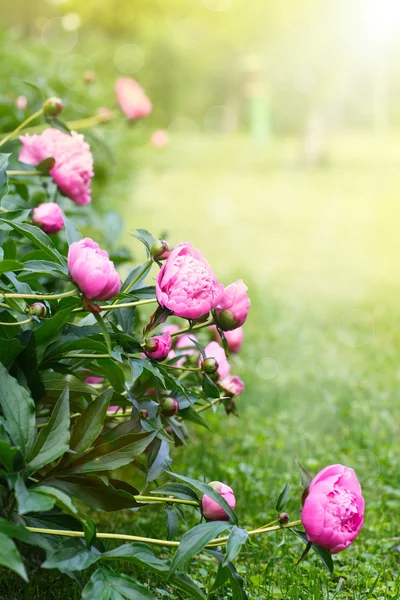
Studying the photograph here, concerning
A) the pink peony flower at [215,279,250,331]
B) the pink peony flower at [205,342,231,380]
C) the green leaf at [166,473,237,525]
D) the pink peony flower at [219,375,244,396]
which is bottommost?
the pink peony flower at [219,375,244,396]

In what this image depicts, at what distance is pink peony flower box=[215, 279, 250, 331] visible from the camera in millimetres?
1067

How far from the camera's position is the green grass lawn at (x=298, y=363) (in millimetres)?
1512

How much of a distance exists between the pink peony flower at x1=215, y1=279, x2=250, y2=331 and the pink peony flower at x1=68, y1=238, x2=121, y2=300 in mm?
168

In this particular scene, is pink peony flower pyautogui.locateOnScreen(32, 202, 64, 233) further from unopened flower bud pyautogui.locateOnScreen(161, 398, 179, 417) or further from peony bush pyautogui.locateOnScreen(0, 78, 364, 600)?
unopened flower bud pyautogui.locateOnScreen(161, 398, 179, 417)

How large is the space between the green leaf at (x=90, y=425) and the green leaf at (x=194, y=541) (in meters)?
0.19

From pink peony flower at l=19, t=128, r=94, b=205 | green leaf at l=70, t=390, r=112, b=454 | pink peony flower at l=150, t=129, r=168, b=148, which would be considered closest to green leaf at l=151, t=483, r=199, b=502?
green leaf at l=70, t=390, r=112, b=454

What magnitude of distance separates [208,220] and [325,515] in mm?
6160

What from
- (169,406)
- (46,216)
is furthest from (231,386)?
(46,216)

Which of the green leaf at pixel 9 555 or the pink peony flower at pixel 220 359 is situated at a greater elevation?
the green leaf at pixel 9 555

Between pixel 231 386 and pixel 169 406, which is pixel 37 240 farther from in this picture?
pixel 231 386

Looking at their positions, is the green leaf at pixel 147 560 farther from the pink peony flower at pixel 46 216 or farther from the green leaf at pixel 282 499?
the pink peony flower at pixel 46 216

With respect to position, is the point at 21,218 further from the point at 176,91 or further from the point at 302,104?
the point at 302,104

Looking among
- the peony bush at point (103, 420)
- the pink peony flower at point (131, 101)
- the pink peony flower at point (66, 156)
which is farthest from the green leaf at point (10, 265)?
the pink peony flower at point (131, 101)

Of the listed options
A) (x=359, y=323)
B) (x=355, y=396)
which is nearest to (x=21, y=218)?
(x=355, y=396)
